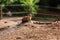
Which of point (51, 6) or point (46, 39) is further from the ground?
point (46, 39)

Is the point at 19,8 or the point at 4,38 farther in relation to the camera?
the point at 19,8

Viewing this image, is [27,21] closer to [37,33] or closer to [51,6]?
[37,33]

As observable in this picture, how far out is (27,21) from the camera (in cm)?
721

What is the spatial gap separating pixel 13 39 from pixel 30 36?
1.35ft

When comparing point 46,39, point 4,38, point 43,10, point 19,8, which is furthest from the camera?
point 43,10

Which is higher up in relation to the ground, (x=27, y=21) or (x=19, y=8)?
(x=27, y=21)

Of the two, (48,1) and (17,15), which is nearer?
(17,15)

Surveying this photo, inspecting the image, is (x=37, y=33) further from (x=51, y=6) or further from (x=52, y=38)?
(x=51, y=6)

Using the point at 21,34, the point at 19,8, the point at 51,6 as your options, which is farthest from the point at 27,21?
the point at 51,6

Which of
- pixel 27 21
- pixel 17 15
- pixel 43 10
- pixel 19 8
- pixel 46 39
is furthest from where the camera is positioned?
pixel 43 10

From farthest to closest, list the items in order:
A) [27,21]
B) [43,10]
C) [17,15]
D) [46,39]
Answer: [43,10] → [17,15] → [27,21] → [46,39]

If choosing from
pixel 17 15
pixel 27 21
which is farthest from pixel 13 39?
pixel 17 15

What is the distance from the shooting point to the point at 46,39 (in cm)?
463

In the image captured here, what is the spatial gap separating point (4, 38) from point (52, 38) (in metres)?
1.17
